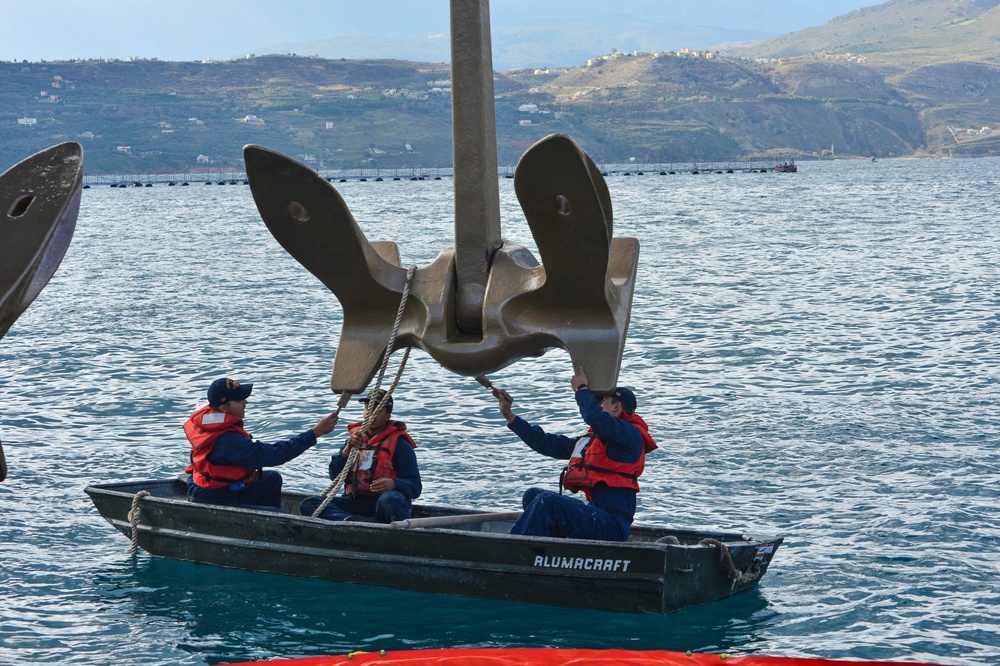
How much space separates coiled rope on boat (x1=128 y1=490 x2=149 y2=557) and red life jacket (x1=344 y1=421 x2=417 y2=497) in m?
2.06

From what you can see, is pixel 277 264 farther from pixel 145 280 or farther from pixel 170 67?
pixel 170 67

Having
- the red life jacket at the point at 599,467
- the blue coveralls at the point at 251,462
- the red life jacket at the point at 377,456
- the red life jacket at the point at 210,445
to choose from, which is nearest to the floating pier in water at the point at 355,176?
the blue coveralls at the point at 251,462

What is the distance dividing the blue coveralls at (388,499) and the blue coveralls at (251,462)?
397mm

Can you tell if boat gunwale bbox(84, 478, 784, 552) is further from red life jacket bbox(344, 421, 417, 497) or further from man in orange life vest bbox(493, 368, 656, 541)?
red life jacket bbox(344, 421, 417, 497)

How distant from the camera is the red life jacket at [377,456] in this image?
9781 mm

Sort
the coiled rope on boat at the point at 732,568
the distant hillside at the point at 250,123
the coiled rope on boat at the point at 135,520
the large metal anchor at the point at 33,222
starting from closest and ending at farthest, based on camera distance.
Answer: the large metal anchor at the point at 33,222
the coiled rope on boat at the point at 732,568
the coiled rope on boat at the point at 135,520
the distant hillside at the point at 250,123

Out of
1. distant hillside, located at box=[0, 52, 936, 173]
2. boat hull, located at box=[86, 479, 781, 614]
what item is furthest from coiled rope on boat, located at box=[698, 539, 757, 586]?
distant hillside, located at box=[0, 52, 936, 173]

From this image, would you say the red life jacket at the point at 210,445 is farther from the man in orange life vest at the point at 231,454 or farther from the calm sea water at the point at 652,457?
the calm sea water at the point at 652,457

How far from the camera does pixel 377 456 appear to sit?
32.2ft

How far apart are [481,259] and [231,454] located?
4.99 meters

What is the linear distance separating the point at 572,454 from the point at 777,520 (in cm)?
355

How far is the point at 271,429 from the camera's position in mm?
16438

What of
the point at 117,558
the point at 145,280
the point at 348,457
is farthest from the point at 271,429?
the point at 145,280

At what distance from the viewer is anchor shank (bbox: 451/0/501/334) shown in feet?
17.2
